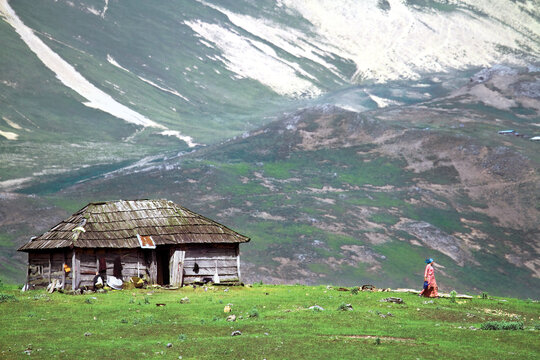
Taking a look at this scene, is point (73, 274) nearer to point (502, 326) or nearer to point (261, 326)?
point (261, 326)

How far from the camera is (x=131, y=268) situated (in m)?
43.3

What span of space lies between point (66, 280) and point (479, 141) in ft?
393

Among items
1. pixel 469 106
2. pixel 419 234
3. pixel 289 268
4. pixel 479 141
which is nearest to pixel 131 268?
pixel 289 268

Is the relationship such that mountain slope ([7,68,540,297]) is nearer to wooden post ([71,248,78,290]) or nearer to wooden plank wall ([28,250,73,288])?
wooden plank wall ([28,250,73,288])

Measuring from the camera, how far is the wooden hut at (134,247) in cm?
4128

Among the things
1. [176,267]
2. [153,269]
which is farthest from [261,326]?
[153,269]

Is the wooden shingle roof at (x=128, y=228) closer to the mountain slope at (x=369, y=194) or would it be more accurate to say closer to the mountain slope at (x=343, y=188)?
the mountain slope at (x=343, y=188)

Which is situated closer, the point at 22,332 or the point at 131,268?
the point at 22,332

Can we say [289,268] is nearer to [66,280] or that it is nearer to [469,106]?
[66,280]

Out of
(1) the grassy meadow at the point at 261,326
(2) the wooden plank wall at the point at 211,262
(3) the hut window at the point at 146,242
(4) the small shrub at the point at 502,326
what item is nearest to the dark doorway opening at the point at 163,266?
(2) the wooden plank wall at the point at 211,262

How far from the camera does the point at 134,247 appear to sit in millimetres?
42469

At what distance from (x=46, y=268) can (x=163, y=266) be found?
769 cm

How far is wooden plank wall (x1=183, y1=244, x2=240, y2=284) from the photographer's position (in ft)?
148

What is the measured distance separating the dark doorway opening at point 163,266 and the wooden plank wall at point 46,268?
6663mm
